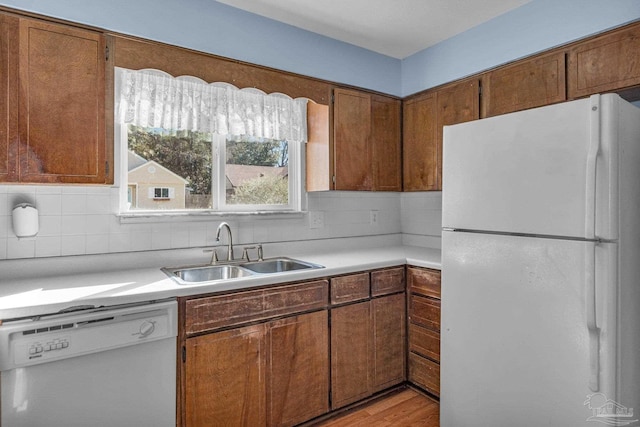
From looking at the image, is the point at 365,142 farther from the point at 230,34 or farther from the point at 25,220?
the point at 25,220

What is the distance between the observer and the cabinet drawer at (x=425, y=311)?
7.69ft

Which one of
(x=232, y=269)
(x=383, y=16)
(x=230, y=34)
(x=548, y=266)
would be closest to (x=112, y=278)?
(x=232, y=269)

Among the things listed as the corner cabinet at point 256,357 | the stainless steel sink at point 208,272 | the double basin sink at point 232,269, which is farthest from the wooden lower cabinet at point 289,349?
the stainless steel sink at point 208,272

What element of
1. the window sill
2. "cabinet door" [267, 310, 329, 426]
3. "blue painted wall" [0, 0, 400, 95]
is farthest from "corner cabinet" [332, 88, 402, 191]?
"cabinet door" [267, 310, 329, 426]

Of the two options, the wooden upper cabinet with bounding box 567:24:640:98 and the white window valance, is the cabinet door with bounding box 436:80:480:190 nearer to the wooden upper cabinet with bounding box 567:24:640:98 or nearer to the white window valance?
the wooden upper cabinet with bounding box 567:24:640:98

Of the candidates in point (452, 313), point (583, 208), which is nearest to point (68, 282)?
point (452, 313)

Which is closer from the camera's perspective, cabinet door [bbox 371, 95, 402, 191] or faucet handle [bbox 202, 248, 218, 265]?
faucet handle [bbox 202, 248, 218, 265]

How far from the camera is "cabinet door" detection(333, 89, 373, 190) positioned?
269cm

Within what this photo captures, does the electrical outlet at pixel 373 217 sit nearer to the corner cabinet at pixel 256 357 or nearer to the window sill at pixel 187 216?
the window sill at pixel 187 216

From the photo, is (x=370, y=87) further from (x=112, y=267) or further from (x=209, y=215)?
(x=112, y=267)

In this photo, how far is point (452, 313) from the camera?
6.31 ft

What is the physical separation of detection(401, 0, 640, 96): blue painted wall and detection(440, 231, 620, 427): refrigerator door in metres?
1.30

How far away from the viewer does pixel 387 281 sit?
245cm

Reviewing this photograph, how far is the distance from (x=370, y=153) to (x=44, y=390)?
7.70 feet
